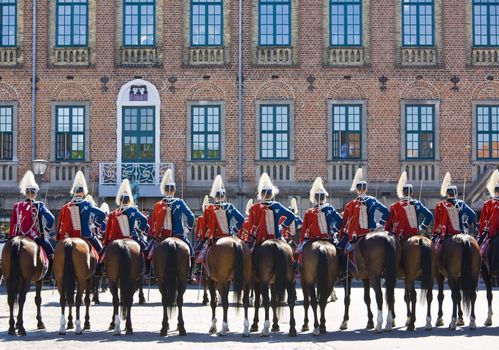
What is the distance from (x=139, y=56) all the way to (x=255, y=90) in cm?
428

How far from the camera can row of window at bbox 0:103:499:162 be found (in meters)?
37.3

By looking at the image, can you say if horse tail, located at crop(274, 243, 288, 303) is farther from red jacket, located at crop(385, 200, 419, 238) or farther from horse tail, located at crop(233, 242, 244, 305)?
red jacket, located at crop(385, 200, 419, 238)

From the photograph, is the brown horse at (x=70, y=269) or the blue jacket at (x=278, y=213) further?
the blue jacket at (x=278, y=213)

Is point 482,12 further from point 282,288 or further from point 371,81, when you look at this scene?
point 282,288

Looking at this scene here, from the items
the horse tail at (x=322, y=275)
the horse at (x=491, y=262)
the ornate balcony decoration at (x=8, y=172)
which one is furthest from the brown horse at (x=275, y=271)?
the ornate balcony decoration at (x=8, y=172)

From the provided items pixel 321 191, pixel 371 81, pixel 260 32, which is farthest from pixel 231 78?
pixel 321 191

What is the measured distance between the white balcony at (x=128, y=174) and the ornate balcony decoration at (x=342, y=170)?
5560 millimetres

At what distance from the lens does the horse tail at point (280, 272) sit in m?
17.4

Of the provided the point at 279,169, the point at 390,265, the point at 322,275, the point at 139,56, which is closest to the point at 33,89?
the point at 139,56

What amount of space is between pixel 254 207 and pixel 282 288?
195cm

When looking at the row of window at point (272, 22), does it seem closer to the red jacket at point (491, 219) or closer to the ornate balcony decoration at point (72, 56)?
the ornate balcony decoration at point (72, 56)

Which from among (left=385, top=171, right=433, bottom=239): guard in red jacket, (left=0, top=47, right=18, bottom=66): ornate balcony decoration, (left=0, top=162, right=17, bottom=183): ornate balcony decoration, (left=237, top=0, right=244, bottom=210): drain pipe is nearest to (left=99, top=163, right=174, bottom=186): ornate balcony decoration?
(left=237, top=0, right=244, bottom=210): drain pipe

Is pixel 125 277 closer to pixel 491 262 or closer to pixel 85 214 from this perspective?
pixel 85 214

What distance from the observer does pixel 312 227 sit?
60.2ft
